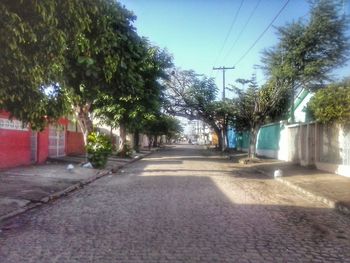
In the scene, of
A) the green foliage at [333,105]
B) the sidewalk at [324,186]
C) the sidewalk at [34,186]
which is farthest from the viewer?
the green foliage at [333,105]

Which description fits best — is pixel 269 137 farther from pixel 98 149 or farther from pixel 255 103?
pixel 98 149

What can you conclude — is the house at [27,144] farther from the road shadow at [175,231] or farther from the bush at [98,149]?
the road shadow at [175,231]

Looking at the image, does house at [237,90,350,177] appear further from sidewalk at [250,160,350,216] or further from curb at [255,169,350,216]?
curb at [255,169,350,216]

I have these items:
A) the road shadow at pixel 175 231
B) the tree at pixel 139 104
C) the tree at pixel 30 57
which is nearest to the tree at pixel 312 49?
the tree at pixel 139 104

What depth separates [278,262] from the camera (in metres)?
6.12

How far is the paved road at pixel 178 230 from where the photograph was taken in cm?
646

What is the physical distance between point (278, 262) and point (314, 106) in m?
15.4

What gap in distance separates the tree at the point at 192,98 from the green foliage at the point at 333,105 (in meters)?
21.7

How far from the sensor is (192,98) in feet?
145

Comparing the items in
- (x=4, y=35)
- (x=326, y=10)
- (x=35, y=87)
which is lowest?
(x=35, y=87)

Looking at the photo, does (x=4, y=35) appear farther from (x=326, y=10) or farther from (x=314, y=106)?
(x=326, y=10)

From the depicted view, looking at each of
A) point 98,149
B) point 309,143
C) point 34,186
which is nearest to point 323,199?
point 34,186

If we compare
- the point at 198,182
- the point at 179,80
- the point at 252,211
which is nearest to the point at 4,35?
the point at 252,211

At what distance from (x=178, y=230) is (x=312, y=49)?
23.4m
